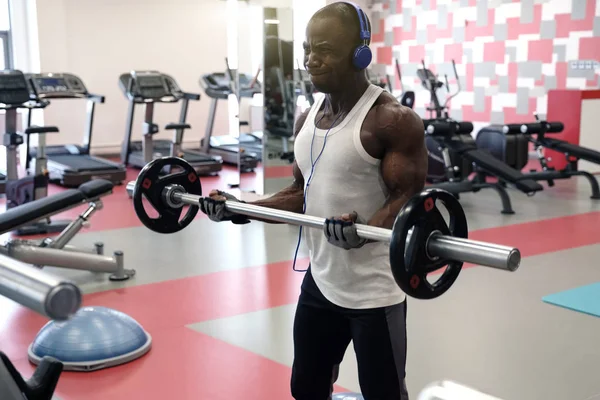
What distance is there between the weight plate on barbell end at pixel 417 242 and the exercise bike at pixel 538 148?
6490 mm

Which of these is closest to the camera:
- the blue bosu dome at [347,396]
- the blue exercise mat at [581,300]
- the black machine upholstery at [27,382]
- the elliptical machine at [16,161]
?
the black machine upholstery at [27,382]

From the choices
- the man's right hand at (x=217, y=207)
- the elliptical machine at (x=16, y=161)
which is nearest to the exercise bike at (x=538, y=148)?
the elliptical machine at (x=16, y=161)

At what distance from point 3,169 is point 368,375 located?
7417 millimetres

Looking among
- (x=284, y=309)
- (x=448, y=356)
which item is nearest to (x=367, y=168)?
(x=448, y=356)

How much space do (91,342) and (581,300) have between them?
2.13 m

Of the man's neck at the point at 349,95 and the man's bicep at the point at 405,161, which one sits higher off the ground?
the man's neck at the point at 349,95

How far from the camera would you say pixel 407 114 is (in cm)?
193

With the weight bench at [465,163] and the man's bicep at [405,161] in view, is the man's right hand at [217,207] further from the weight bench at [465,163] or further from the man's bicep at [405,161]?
the weight bench at [465,163]

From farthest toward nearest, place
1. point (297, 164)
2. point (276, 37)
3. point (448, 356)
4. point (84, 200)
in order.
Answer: point (276, 37)
point (84, 200)
point (448, 356)
point (297, 164)

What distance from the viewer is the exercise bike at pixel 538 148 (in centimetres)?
801

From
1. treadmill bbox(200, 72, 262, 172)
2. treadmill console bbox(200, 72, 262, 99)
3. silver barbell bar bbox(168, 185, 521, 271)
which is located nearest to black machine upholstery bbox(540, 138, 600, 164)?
treadmill bbox(200, 72, 262, 172)

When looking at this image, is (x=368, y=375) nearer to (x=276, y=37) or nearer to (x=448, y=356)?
(x=448, y=356)

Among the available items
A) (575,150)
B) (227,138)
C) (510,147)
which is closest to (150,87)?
(227,138)

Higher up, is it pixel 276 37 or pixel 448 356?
pixel 276 37
